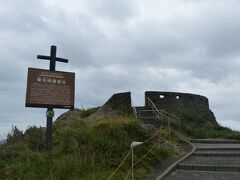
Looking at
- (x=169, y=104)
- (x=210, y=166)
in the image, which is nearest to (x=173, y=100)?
(x=169, y=104)

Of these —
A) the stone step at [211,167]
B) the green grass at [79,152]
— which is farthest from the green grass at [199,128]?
the stone step at [211,167]

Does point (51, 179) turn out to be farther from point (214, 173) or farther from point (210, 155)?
point (210, 155)

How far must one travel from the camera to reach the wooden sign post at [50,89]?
11167 millimetres

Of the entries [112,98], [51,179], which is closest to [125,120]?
[51,179]

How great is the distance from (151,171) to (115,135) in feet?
5.86

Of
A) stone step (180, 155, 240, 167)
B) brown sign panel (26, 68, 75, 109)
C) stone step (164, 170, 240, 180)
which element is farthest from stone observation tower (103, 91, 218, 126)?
stone step (164, 170, 240, 180)

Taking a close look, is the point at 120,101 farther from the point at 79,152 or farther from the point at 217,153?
the point at 79,152

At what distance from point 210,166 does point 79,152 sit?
12.3 ft

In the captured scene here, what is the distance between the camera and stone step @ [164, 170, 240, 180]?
10.3 metres

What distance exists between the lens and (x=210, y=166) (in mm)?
11250

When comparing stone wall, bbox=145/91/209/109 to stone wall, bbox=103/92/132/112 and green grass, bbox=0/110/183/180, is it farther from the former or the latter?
green grass, bbox=0/110/183/180

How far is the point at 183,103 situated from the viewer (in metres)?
25.5

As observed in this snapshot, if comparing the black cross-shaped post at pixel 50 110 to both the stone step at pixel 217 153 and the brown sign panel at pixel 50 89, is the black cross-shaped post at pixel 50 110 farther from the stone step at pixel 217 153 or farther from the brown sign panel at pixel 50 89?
the stone step at pixel 217 153

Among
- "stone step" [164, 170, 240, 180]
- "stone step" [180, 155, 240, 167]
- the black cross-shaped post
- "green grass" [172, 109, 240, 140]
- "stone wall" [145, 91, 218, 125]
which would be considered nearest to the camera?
"stone step" [164, 170, 240, 180]
